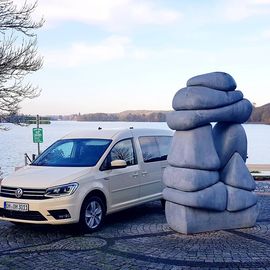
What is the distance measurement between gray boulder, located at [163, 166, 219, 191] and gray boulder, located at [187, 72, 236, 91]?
4.79 feet

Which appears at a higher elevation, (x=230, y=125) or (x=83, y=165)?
(x=230, y=125)

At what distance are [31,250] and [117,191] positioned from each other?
2208mm

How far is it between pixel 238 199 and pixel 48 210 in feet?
10.6

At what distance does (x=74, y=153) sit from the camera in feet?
27.9

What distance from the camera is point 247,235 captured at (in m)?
7.29

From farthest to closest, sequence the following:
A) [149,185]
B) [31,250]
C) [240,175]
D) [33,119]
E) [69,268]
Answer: [33,119] → [149,185] → [240,175] → [31,250] → [69,268]

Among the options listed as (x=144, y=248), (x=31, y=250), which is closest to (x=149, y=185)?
(x=144, y=248)

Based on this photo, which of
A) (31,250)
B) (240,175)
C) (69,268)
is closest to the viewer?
(69,268)

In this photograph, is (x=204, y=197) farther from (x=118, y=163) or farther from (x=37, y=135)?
(x=37, y=135)

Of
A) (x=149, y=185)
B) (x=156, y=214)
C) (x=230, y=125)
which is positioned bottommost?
(x=156, y=214)

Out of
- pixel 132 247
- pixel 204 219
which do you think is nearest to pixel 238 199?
pixel 204 219

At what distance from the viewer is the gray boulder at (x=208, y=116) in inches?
289

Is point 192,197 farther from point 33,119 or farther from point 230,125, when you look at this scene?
point 33,119

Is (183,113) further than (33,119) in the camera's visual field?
No
